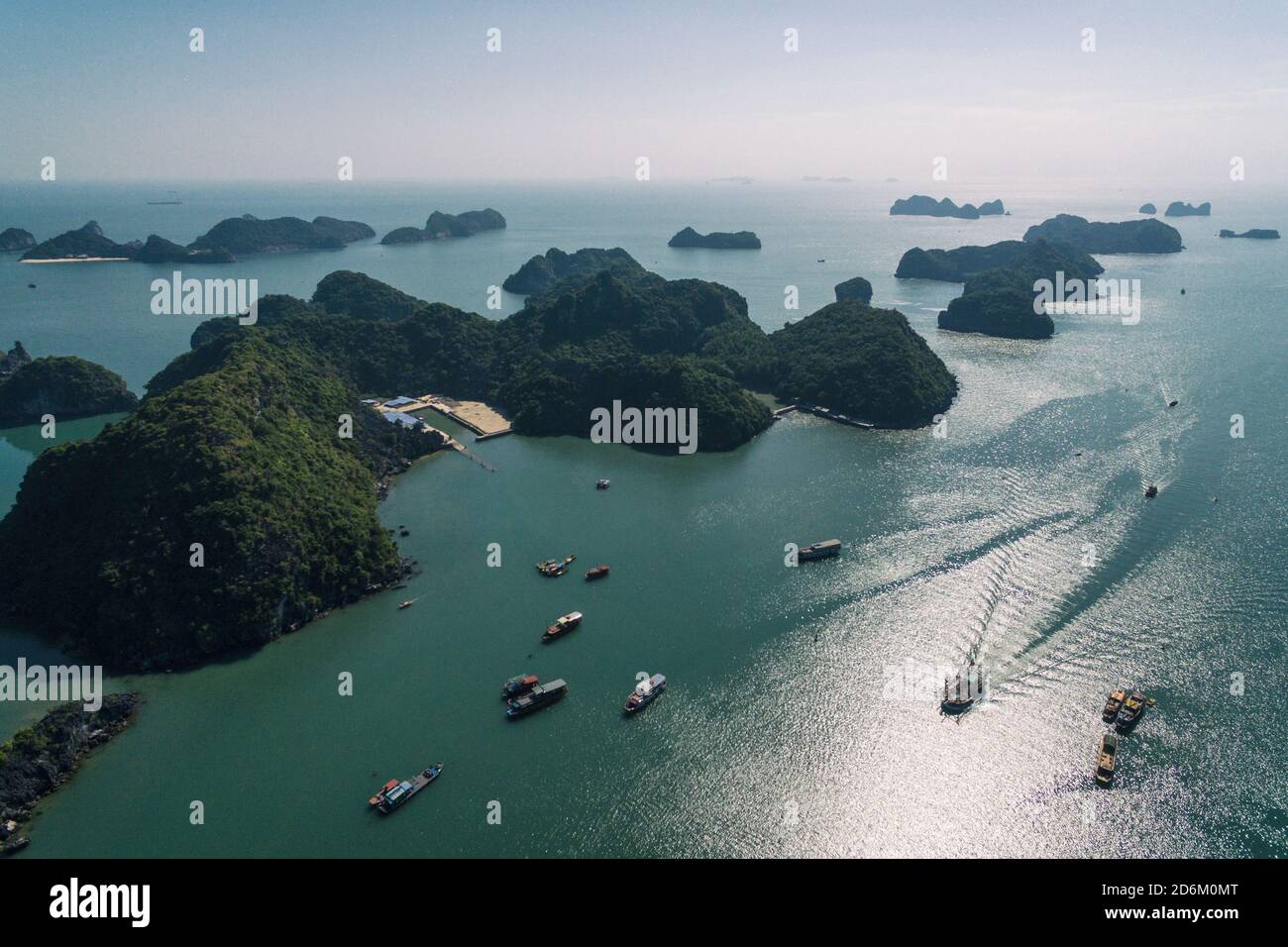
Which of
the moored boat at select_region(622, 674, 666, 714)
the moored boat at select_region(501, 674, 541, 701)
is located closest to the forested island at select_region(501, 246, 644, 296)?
the moored boat at select_region(501, 674, 541, 701)

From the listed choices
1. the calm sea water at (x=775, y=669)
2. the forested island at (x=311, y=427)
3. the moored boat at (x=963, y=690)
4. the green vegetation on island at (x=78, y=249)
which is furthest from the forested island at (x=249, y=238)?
the moored boat at (x=963, y=690)

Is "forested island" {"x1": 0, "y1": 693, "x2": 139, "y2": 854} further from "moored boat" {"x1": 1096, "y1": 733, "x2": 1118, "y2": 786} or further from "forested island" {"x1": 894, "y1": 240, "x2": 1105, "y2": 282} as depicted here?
"forested island" {"x1": 894, "y1": 240, "x2": 1105, "y2": 282}

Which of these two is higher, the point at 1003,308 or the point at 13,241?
the point at 13,241

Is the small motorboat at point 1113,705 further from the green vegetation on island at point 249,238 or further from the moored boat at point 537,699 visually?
the green vegetation on island at point 249,238

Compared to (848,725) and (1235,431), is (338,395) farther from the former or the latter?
(1235,431)

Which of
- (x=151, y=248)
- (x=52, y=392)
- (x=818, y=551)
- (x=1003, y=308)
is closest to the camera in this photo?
(x=818, y=551)

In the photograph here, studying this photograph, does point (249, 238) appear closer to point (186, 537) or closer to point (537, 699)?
point (186, 537)

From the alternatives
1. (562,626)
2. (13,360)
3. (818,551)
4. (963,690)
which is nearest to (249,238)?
(13,360)
